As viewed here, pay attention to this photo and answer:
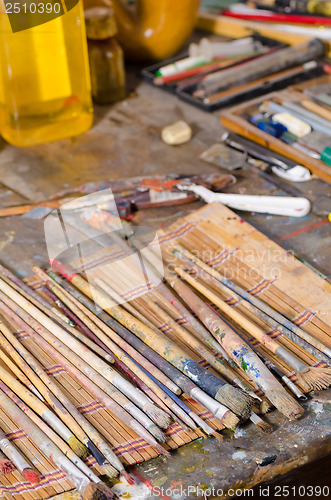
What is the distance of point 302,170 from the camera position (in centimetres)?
109

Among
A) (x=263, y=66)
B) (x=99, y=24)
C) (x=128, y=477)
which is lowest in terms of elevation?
(x=128, y=477)

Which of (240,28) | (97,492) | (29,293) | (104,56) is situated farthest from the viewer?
(240,28)

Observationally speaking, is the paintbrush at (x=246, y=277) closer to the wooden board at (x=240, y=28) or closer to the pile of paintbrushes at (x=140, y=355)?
the pile of paintbrushes at (x=140, y=355)

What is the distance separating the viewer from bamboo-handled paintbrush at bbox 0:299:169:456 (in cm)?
66

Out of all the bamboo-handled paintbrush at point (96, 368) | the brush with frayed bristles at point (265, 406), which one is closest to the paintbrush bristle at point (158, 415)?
the bamboo-handled paintbrush at point (96, 368)

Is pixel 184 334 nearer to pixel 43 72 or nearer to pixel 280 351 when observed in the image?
pixel 280 351

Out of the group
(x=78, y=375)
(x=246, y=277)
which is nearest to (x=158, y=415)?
(x=78, y=375)

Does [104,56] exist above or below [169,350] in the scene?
above

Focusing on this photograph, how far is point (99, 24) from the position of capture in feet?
4.12

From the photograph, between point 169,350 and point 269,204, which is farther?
point 269,204

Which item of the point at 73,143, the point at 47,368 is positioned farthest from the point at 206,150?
the point at 47,368

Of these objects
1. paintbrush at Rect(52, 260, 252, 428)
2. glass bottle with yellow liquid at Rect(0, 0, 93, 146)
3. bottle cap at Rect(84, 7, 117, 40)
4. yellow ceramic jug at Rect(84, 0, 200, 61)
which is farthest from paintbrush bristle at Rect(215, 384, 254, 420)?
yellow ceramic jug at Rect(84, 0, 200, 61)

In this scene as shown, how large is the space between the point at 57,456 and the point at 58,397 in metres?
0.08

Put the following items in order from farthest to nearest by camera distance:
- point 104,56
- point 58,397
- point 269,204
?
point 104,56 → point 269,204 → point 58,397
